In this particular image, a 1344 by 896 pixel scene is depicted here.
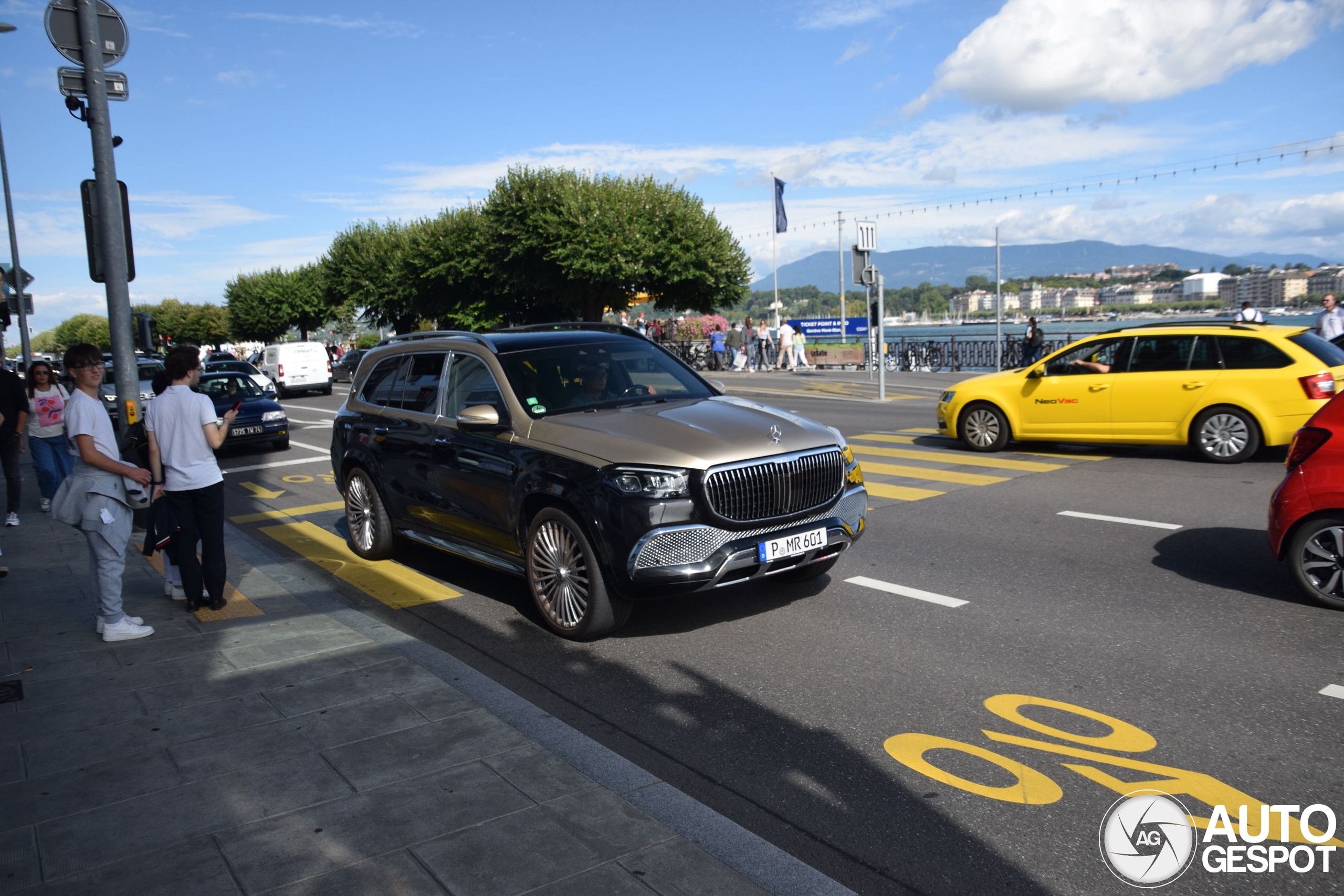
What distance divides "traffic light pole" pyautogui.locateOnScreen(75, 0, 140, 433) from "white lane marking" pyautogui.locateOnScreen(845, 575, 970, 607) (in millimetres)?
6379

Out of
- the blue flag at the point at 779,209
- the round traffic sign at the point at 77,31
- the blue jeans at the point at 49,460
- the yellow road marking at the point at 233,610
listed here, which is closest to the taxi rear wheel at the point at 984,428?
the yellow road marking at the point at 233,610

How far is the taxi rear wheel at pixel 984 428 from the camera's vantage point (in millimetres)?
12977

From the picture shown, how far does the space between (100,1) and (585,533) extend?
6897mm

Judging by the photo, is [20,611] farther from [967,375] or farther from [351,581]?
[967,375]

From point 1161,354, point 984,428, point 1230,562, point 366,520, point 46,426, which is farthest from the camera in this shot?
point 984,428

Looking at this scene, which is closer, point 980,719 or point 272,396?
point 980,719

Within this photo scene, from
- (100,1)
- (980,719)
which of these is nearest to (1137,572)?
(980,719)

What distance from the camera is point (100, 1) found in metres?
8.40

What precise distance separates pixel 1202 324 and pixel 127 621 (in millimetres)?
11491

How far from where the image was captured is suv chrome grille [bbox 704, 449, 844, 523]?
17.7 feet

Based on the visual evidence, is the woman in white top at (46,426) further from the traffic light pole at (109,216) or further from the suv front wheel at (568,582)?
the suv front wheel at (568,582)

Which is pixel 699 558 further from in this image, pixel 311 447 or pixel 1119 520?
pixel 311 447

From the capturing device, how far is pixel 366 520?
8.20 metres

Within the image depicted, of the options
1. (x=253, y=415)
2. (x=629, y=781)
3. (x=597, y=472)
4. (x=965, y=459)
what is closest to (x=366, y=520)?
(x=597, y=472)
